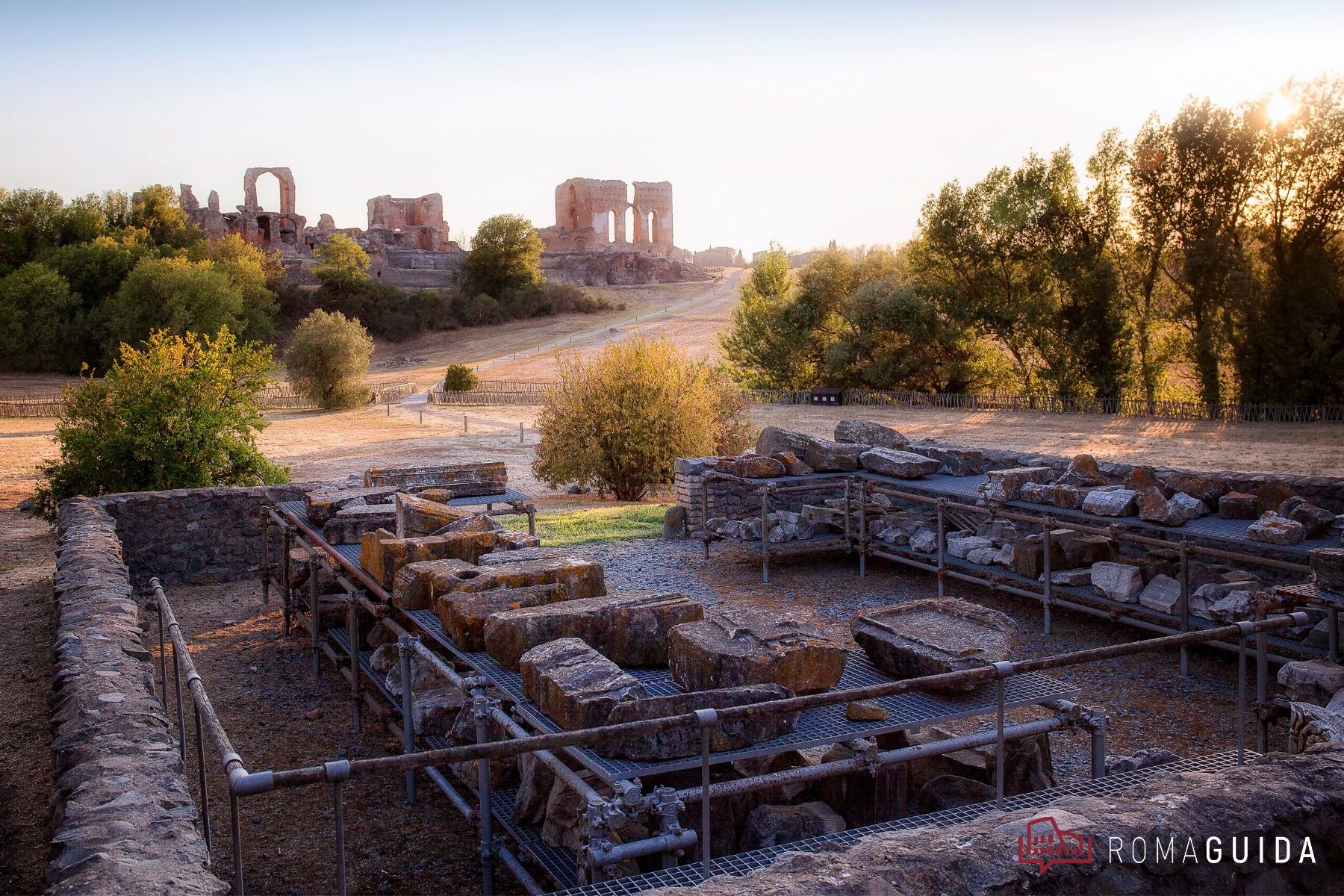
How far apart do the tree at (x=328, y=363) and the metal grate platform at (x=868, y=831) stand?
38827 millimetres

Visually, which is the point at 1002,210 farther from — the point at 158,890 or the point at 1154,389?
the point at 158,890

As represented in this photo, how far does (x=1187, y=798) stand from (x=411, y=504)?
23.9 ft

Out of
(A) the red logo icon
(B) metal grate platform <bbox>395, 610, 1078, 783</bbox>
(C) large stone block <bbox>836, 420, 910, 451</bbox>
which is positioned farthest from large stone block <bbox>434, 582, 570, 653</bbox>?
(C) large stone block <bbox>836, 420, 910, 451</bbox>

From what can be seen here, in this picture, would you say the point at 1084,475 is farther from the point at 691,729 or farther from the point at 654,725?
the point at 654,725

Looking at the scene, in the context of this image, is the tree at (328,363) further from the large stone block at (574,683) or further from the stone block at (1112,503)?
the large stone block at (574,683)

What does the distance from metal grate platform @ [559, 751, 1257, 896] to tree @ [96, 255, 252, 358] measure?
2004 inches

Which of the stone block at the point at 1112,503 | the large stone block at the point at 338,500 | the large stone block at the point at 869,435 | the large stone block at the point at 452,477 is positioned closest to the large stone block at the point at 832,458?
the large stone block at the point at 869,435

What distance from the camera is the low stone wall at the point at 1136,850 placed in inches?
114

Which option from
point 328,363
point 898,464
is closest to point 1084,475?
point 898,464

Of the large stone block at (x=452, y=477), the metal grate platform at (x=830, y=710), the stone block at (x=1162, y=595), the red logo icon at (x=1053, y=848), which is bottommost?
the stone block at (x=1162, y=595)

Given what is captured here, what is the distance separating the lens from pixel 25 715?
796 cm

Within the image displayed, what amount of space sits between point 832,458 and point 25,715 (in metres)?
8.77

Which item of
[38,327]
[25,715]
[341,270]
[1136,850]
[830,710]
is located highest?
[341,270]

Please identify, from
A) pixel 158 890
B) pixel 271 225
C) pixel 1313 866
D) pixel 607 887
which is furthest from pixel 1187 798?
pixel 271 225
